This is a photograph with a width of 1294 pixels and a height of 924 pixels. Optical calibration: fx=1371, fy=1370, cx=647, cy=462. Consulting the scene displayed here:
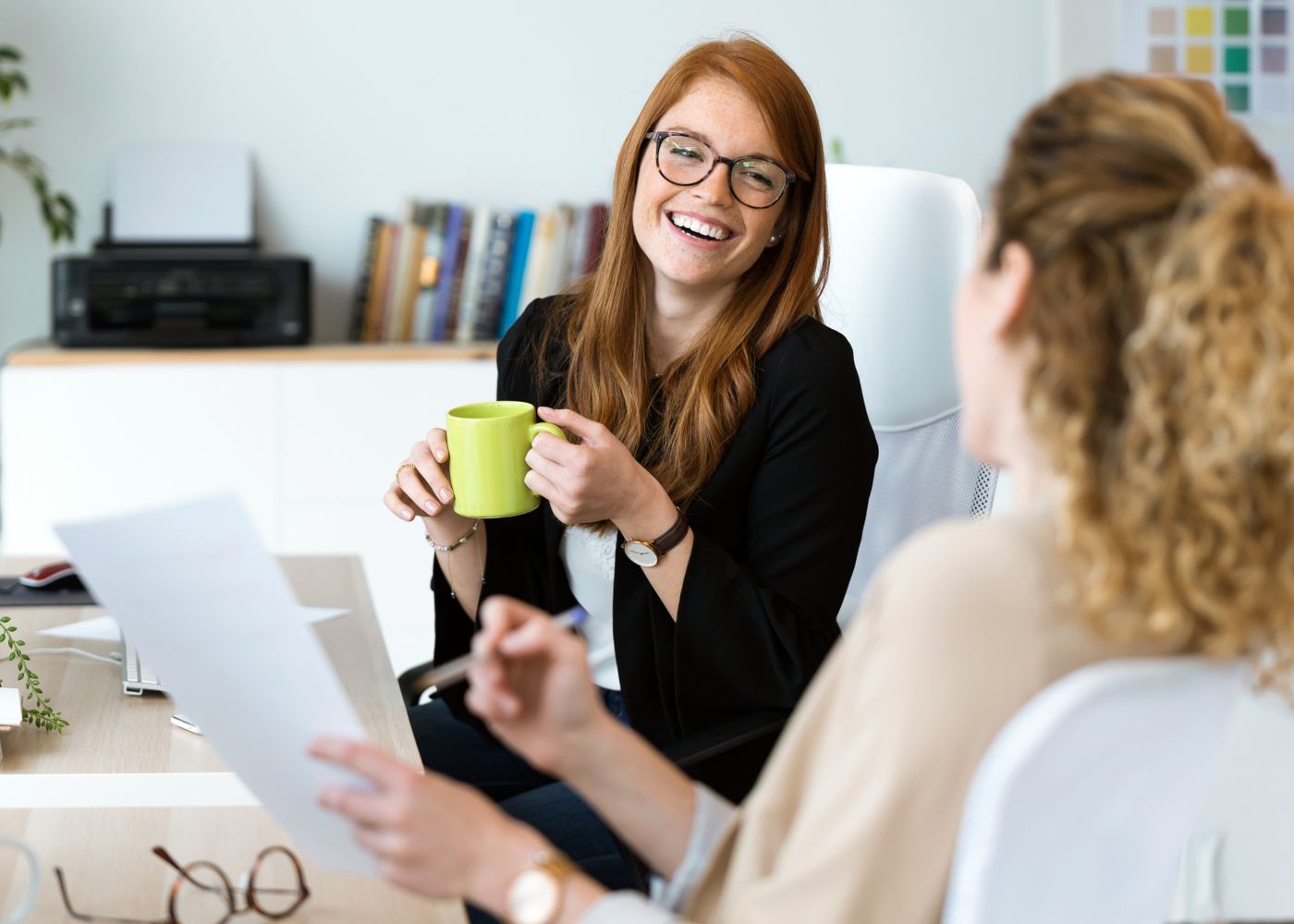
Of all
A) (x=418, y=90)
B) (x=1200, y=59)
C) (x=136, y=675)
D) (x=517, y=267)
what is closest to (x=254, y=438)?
(x=517, y=267)

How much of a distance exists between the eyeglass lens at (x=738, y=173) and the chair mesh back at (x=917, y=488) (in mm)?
445

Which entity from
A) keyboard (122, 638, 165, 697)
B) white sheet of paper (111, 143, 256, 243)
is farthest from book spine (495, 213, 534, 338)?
keyboard (122, 638, 165, 697)

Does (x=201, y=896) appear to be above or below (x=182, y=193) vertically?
below

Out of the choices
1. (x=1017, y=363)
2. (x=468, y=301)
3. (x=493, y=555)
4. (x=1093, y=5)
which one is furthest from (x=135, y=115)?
(x=1017, y=363)

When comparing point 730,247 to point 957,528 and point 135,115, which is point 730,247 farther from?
point 135,115

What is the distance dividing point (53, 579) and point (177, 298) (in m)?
1.49

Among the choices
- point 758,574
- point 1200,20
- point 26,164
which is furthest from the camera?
point 1200,20

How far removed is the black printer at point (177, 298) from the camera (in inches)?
119

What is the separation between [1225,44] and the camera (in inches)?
139

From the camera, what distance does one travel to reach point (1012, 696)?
0.75 meters

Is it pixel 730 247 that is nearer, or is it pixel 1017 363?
pixel 1017 363

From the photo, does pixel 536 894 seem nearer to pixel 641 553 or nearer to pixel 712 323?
pixel 641 553

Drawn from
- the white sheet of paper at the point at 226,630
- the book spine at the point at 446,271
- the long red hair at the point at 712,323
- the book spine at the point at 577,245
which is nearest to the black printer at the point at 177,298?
the book spine at the point at 446,271

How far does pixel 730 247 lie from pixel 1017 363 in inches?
31.7
